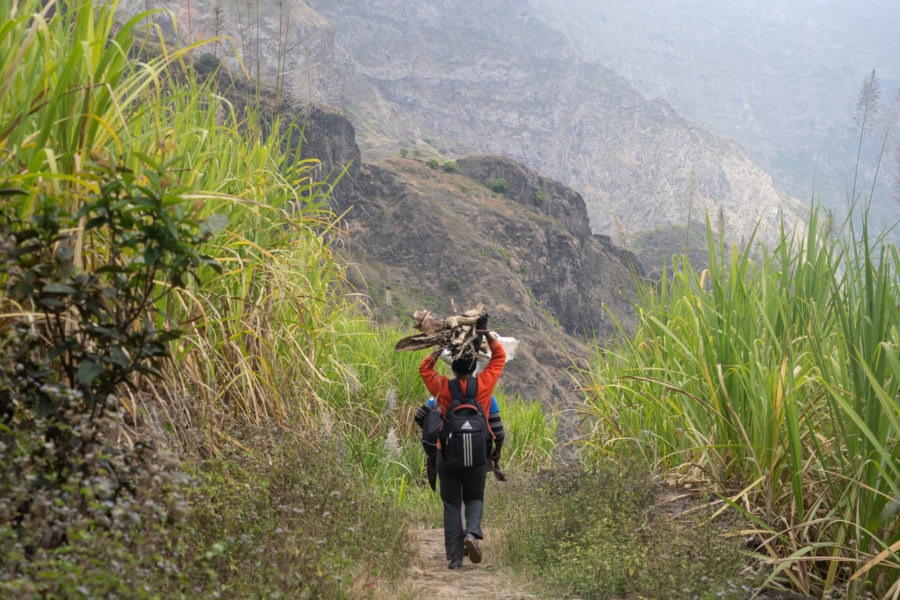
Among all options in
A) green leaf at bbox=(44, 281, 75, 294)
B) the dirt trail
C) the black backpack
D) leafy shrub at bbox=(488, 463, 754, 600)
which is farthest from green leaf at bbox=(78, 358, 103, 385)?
the black backpack

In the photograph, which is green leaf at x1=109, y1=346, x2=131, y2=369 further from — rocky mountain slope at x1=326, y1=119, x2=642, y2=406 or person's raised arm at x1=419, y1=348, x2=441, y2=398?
rocky mountain slope at x1=326, y1=119, x2=642, y2=406

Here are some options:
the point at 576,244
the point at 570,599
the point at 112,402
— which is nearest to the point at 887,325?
the point at 570,599

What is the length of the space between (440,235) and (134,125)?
61.6 meters

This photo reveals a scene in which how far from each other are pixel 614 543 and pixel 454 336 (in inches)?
71.3

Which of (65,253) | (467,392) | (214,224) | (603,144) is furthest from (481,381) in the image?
(603,144)

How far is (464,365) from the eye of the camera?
15.5 ft

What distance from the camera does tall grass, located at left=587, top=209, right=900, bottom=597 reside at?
109 inches

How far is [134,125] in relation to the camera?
10.6 feet

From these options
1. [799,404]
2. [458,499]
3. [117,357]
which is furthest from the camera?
[458,499]

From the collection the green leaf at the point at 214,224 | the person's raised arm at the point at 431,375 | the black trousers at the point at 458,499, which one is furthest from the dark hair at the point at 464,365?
the green leaf at the point at 214,224

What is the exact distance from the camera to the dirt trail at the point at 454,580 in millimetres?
3652

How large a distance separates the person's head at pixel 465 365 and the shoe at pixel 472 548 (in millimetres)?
1151

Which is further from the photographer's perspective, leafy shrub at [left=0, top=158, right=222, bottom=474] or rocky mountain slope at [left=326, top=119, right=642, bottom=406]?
rocky mountain slope at [left=326, top=119, right=642, bottom=406]

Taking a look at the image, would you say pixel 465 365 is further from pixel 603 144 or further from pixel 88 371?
pixel 603 144
